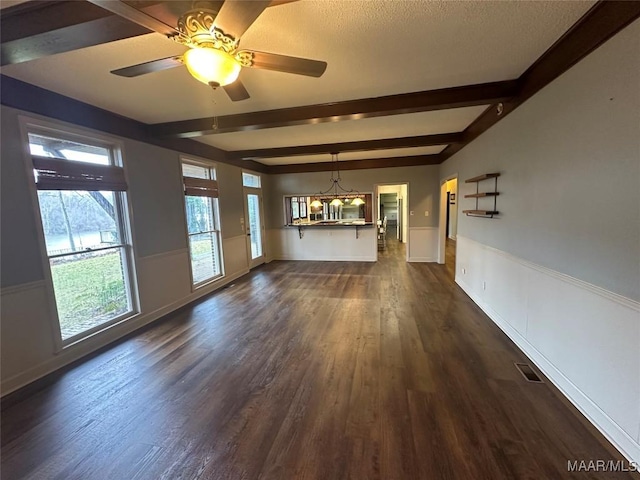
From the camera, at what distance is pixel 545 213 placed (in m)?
2.20

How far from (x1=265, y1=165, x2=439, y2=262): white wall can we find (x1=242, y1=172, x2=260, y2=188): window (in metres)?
0.50

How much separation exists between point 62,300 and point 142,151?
1.96m

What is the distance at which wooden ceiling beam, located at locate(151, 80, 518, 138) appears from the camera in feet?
8.66

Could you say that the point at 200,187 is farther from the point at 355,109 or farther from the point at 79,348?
the point at 355,109

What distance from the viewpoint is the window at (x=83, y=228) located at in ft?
8.27

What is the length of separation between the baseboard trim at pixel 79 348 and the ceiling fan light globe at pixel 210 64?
114 inches

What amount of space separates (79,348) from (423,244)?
6.46 m

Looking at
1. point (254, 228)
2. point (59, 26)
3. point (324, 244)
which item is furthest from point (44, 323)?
point (324, 244)

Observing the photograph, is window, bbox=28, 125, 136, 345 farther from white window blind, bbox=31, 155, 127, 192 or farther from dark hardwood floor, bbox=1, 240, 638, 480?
dark hardwood floor, bbox=1, 240, 638, 480

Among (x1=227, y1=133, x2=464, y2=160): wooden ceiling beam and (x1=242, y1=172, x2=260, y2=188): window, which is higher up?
(x1=227, y1=133, x2=464, y2=160): wooden ceiling beam

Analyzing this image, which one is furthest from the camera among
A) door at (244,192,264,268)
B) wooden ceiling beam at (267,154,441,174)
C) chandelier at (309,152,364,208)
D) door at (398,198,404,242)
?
door at (398,198,404,242)

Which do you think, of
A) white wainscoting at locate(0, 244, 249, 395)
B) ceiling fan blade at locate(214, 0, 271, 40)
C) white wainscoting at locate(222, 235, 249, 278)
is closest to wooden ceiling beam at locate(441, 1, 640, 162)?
ceiling fan blade at locate(214, 0, 271, 40)

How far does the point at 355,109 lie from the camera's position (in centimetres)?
299

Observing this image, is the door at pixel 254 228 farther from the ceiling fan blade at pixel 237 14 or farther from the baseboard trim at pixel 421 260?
the ceiling fan blade at pixel 237 14
